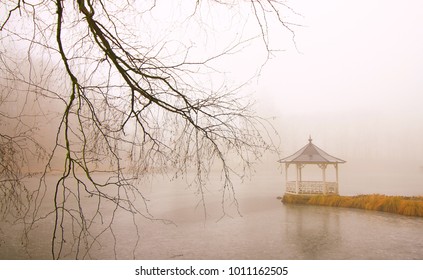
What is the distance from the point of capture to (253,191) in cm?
1011

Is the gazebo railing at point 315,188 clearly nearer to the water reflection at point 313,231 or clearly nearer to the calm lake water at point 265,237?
the water reflection at point 313,231

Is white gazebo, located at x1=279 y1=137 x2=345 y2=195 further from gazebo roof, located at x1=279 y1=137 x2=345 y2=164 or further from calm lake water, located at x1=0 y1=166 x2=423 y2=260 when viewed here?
calm lake water, located at x1=0 y1=166 x2=423 y2=260

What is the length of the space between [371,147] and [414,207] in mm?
1574

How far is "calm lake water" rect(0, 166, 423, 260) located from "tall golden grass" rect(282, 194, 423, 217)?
233mm

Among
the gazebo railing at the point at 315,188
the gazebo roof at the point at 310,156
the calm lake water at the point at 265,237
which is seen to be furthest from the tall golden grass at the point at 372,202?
the gazebo roof at the point at 310,156

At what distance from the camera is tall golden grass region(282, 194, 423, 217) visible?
6309 mm

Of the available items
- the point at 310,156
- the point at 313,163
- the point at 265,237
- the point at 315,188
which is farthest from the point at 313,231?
the point at 315,188

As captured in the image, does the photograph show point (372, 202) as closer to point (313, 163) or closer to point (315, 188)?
point (313, 163)

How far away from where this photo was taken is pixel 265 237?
486 centimetres

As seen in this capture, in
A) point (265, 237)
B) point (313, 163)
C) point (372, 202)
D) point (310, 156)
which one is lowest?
point (265, 237)

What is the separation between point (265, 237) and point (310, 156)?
14.7 feet

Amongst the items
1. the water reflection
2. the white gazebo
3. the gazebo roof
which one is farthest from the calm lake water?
the gazebo roof

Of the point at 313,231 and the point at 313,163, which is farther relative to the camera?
the point at 313,163
